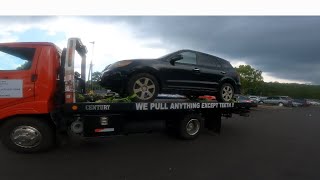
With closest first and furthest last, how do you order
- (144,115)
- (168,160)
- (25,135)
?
(168,160) < (25,135) < (144,115)

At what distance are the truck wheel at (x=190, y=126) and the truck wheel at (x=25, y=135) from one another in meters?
3.13

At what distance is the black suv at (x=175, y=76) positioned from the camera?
6637mm

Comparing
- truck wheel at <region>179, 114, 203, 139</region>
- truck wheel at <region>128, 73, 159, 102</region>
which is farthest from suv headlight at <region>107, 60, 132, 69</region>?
truck wheel at <region>179, 114, 203, 139</region>

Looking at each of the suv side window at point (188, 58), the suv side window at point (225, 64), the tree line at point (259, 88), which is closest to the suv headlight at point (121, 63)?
the suv side window at point (188, 58)

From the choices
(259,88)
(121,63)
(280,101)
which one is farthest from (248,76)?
(121,63)

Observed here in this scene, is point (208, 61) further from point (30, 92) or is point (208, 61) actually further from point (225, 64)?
point (30, 92)

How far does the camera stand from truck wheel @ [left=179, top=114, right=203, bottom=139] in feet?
23.8

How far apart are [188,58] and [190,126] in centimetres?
174

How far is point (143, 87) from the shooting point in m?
6.76

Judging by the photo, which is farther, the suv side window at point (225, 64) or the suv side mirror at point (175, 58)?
the suv side window at point (225, 64)

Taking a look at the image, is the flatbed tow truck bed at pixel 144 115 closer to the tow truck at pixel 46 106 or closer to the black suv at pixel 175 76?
the tow truck at pixel 46 106

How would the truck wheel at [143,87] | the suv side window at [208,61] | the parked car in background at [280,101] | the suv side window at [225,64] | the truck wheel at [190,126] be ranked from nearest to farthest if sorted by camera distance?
the truck wheel at [143,87] < the truck wheel at [190,126] < the suv side window at [208,61] < the suv side window at [225,64] < the parked car in background at [280,101]

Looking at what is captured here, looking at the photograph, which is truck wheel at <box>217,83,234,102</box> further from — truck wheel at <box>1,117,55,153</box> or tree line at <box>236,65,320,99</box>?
truck wheel at <box>1,117,55,153</box>

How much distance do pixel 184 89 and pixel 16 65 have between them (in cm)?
382
